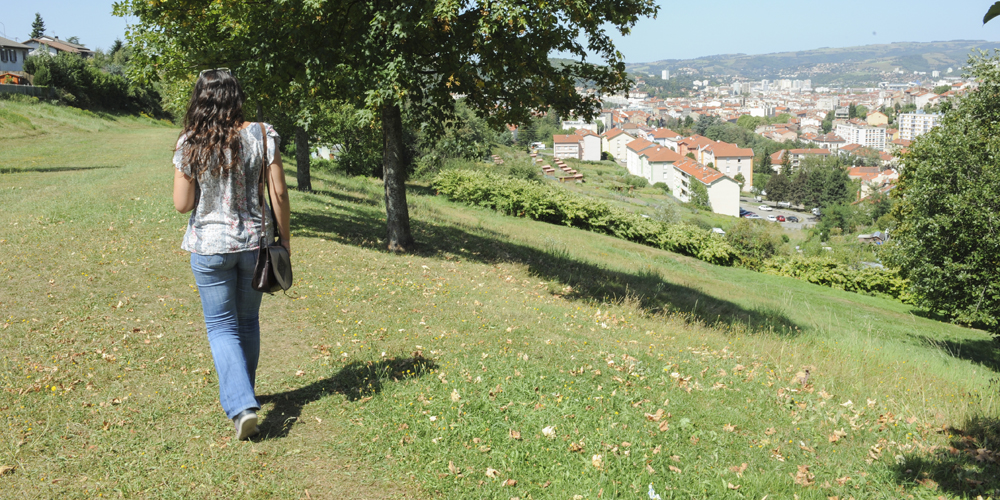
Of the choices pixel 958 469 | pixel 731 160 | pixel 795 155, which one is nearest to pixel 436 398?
pixel 958 469

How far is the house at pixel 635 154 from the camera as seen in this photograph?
5659 inches

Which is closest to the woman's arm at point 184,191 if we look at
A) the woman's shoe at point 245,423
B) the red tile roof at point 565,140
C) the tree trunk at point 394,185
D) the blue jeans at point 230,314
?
the blue jeans at point 230,314

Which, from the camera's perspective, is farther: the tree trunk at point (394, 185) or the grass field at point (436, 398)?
the tree trunk at point (394, 185)

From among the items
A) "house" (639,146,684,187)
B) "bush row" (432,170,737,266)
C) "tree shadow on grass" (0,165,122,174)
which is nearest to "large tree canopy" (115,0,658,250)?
"tree shadow on grass" (0,165,122,174)

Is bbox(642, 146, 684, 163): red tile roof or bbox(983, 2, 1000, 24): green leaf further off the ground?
bbox(983, 2, 1000, 24): green leaf

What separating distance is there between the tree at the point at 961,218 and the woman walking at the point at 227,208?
16942mm

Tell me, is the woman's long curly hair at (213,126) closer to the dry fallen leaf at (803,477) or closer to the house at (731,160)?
the dry fallen leaf at (803,477)

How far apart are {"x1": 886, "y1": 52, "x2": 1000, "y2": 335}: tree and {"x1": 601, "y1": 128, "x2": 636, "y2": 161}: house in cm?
15549

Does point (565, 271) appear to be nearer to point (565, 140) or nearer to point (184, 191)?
point (184, 191)

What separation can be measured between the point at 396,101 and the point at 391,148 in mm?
2000

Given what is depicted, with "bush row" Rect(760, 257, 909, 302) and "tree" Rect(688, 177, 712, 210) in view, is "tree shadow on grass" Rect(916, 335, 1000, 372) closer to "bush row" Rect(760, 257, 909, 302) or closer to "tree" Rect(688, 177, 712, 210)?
"bush row" Rect(760, 257, 909, 302)

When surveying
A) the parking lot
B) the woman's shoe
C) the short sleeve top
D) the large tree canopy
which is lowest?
the parking lot

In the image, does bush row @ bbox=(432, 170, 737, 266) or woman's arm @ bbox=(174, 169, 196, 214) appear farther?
bush row @ bbox=(432, 170, 737, 266)

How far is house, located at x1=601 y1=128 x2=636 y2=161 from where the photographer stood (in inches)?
6732
